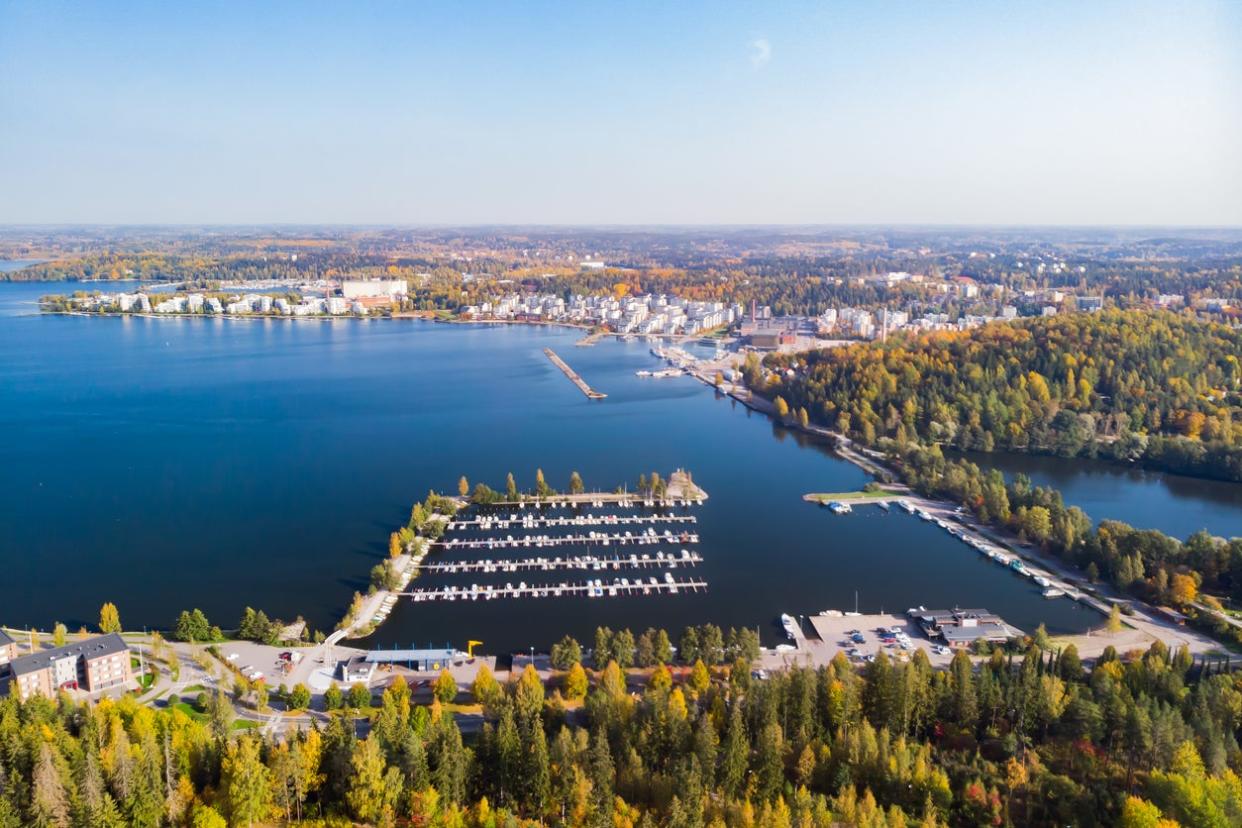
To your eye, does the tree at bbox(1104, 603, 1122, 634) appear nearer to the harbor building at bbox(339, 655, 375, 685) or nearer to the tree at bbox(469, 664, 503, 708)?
the tree at bbox(469, 664, 503, 708)

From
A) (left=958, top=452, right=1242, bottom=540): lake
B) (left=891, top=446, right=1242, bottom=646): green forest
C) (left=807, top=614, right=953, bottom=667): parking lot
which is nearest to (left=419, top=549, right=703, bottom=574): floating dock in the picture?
(left=807, top=614, right=953, bottom=667): parking lot

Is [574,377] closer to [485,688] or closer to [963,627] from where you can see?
[963,627]

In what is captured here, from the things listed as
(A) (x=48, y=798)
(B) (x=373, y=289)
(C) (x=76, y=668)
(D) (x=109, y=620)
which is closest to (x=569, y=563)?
(D) (x=109, y=620)

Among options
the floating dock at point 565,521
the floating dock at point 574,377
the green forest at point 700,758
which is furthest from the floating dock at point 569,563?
the floating dock at point 574,377

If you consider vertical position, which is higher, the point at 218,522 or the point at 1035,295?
the point at 1035,295

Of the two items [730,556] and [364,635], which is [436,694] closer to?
[364,635]

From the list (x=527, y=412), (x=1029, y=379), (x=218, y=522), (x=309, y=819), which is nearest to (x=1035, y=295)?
(x=1029, y=379)

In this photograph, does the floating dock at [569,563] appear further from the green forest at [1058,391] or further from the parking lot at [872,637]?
the green forest at [1058,391]
